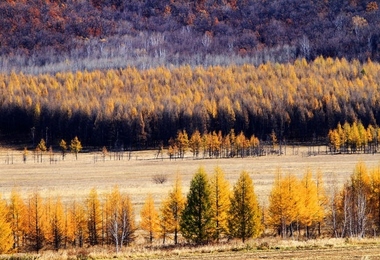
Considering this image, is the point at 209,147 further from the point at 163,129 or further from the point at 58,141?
the point at 58,141

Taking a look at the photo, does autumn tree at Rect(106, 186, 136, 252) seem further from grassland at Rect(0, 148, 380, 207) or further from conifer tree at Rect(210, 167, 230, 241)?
grassland at Rect(0, 148, 380, 207)

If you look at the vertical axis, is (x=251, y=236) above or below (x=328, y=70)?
below

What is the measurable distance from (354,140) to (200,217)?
8478 centimetres

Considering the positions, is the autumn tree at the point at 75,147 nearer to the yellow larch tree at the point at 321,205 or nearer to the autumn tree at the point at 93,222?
the autumn tree at the point at 93,222

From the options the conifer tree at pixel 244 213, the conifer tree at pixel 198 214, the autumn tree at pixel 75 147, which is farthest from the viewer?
the autumn tree at pixel 75 147

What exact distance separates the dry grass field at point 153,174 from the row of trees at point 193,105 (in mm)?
19079

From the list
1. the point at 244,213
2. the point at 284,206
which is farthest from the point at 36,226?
the point at 284,206

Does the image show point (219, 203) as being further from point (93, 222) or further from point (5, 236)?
point (5, 236)

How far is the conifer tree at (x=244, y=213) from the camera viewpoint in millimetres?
53281

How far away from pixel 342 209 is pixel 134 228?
2123 cm

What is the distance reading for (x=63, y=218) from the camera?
56750 millimetres

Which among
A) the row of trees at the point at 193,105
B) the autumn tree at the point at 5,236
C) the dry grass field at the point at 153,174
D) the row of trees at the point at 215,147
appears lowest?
the autumn tree at the point at 5,236

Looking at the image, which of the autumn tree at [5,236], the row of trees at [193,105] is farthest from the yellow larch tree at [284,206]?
the row of trees at [193,105]

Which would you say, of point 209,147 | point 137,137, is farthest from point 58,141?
point 209,147
